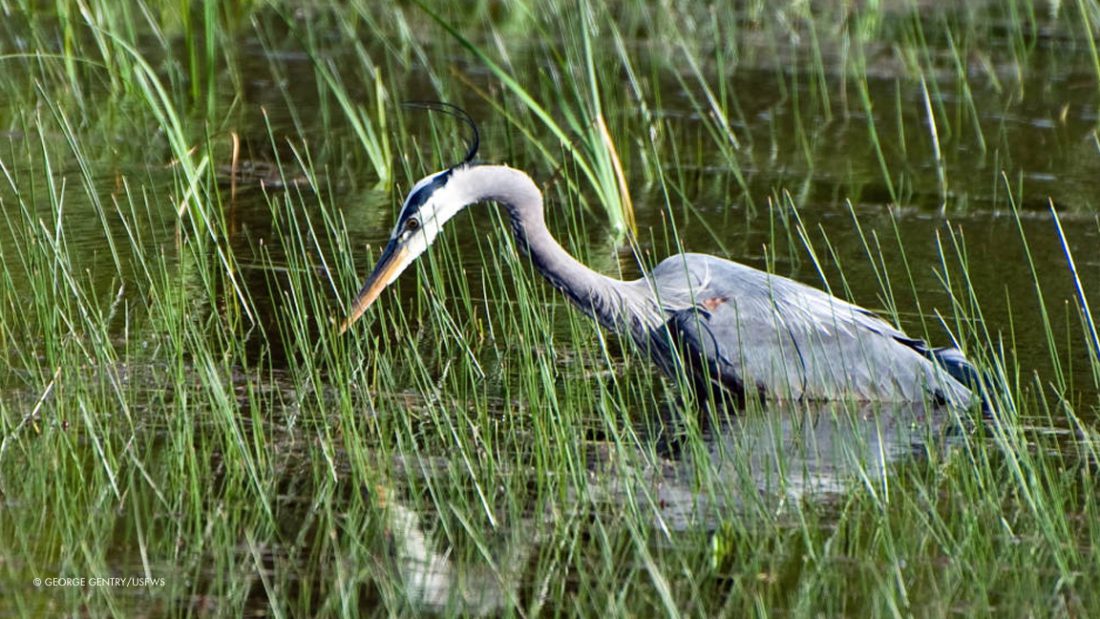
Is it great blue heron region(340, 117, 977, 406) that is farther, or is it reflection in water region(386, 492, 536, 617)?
great blue heron region(340, 117, 977, 406)

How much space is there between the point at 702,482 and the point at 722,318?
1.41m

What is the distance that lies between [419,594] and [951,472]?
71.6 inches

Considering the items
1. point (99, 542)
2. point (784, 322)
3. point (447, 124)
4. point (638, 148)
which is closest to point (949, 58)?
point (638, 148)

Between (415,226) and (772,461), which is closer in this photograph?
(772,461)

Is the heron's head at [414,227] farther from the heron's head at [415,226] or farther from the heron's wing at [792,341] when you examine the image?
the heron's wing at [792,341]

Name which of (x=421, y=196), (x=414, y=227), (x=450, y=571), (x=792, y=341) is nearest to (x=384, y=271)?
(x=414, y=227)

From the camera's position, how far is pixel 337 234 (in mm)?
5586

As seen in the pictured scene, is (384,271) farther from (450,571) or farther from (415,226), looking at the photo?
(450,571)

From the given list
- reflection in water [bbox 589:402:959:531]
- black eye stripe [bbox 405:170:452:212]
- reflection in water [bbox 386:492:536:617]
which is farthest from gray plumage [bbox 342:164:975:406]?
reflection in water [bbox 386:492:536:617]

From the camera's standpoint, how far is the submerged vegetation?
4270 millimetres

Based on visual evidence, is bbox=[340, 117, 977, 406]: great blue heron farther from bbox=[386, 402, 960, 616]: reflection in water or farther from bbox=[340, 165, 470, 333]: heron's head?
bbox=[386, 402, 960, 616]: reflection in water

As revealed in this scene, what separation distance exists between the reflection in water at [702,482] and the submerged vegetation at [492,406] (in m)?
0.02

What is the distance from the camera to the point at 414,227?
20.5ft

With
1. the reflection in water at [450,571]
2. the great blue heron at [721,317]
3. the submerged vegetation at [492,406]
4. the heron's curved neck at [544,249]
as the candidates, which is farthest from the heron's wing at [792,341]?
the reflection in water at [450,571]
